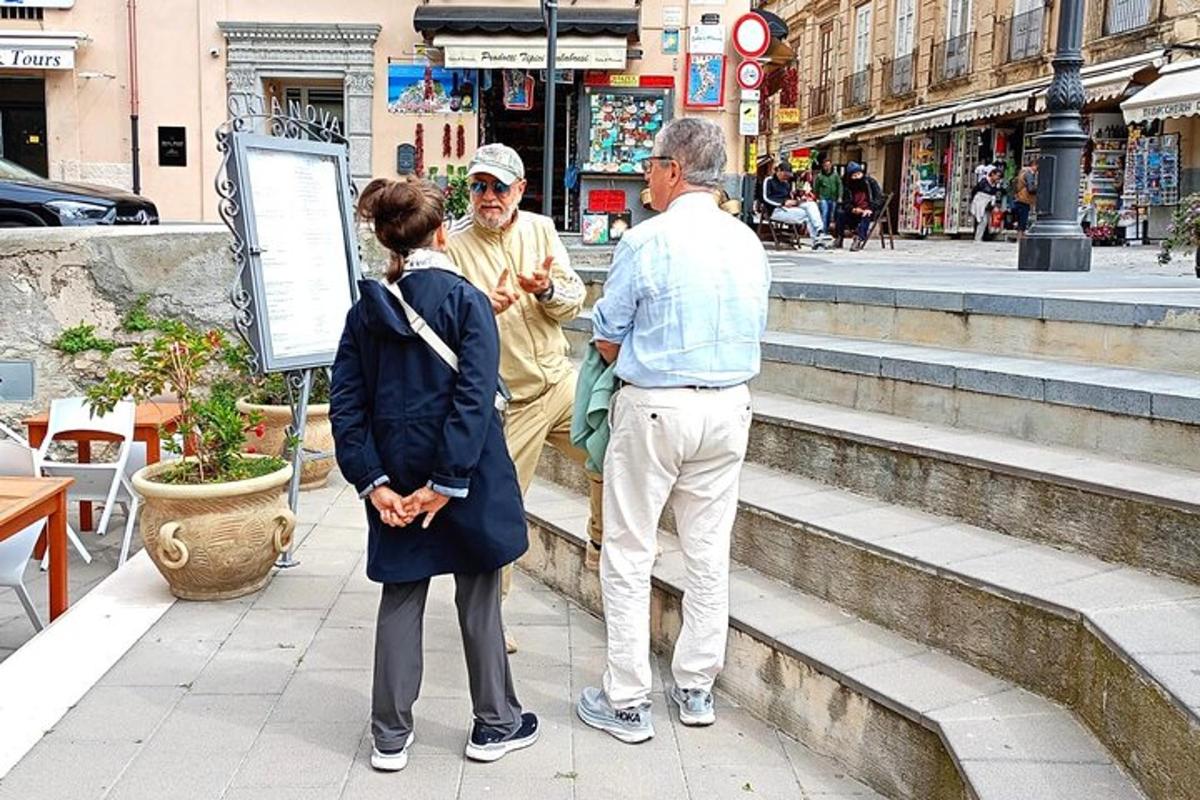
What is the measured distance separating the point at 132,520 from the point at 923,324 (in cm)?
Result: 388

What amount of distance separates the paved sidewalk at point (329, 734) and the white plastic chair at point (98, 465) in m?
1.35

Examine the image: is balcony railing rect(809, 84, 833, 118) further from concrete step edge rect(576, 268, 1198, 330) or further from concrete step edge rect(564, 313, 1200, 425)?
concrete step edge rect(564, 313, 1200, 425)

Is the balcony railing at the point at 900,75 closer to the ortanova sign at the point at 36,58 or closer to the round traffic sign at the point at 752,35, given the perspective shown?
the round traffic sign at the point at 752,35

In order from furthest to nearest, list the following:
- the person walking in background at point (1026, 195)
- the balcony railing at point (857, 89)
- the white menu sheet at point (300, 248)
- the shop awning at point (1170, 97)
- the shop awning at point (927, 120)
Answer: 1. the balcony railing at point (857, 89)
2. the shop awning at point (927, 120)
3. the person walking in background at point (1026, 195)
4. the shop awning at point (1170, 97)
5. the white menu sheet at point (300, 248)

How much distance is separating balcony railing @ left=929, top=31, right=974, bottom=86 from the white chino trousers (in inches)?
966

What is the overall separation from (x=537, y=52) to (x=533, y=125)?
1468 millimetres

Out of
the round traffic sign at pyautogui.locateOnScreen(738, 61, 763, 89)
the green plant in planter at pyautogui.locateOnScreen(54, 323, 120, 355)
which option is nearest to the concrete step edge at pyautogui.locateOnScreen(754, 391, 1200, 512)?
the green plant in planter at pyautogui.locateOnScreen(54, 323, 120, 355)

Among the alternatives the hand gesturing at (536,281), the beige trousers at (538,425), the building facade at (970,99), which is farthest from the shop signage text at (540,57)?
the hand gesturing at (536,281)

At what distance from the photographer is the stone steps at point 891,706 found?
257cm

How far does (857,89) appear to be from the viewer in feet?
102

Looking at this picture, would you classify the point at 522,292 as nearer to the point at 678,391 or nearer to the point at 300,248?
the point at 678,391

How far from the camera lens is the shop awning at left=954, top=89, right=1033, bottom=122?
2136 cm

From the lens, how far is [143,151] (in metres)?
14.7

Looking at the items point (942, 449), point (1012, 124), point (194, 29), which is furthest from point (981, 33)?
point (942, 449)
